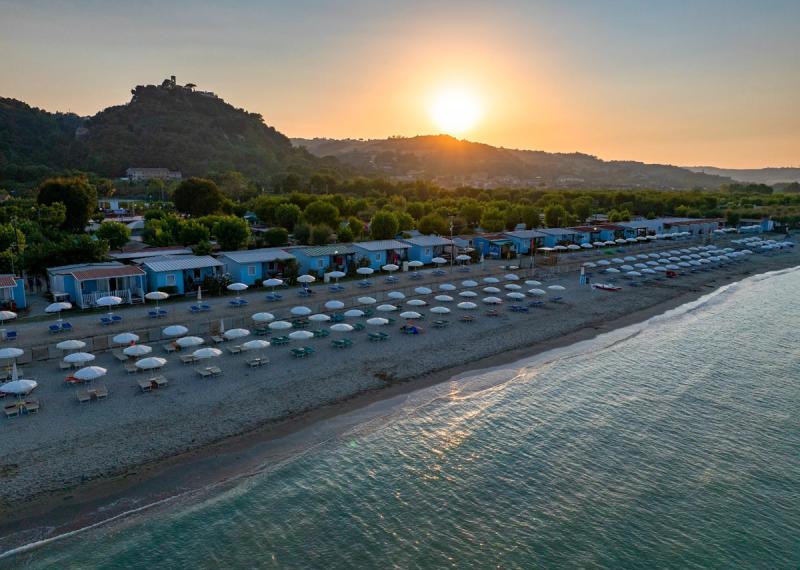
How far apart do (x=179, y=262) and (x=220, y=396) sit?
65.7 ft

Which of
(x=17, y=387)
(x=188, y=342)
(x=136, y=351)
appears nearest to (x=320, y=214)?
(x=188, y=342)

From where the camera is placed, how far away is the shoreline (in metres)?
15.0

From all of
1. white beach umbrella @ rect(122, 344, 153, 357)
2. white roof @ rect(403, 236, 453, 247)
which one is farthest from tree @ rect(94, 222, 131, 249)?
white beach umbrella @ rect(122, 344, 153, 357)

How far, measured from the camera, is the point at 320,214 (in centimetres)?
6266

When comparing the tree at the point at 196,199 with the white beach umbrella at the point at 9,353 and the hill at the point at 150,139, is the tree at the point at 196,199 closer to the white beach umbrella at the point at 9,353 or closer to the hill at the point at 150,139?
the white beach umbrella at the point at 9,353

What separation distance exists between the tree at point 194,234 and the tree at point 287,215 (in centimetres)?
1621

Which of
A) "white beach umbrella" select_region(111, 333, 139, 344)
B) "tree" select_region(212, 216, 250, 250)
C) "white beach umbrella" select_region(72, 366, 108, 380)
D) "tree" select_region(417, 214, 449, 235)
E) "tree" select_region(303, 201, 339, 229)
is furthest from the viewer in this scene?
"tree" select_region(303, 201, 339, 229)

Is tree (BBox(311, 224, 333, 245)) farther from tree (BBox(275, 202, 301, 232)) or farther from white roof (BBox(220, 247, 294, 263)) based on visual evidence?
white roof (BBox(220, 247, 294, 263))

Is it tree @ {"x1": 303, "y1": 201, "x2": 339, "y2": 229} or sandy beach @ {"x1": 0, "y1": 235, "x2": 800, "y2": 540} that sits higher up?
tree @ {"x1": 303, "y1": 201, "x2": 339, "y2": 229}

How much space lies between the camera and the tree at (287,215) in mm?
63281

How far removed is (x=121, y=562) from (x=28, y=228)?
44363 mm

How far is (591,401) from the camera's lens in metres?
25.1

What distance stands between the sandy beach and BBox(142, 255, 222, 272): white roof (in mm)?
4790

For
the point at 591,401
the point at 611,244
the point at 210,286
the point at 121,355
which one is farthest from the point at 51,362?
the point at 611,244
